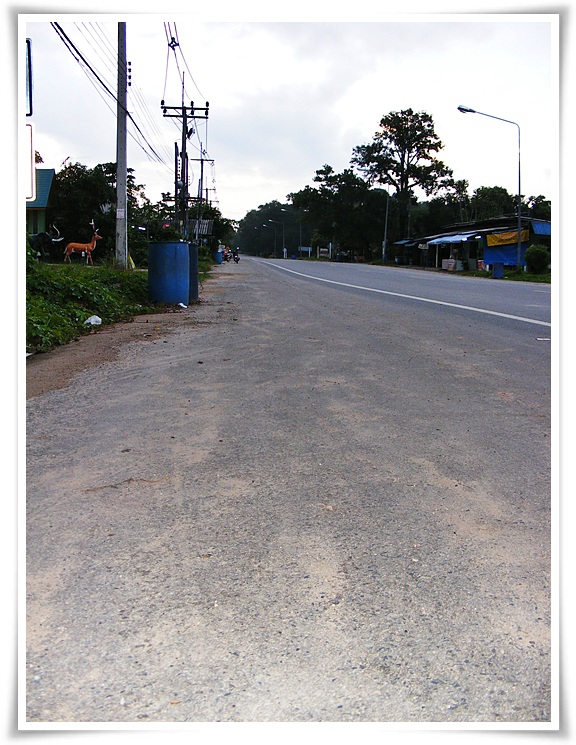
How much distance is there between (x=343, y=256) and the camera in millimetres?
78188

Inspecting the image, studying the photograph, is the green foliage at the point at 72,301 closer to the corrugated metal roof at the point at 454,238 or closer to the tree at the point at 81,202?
the tree at the point at 81,202

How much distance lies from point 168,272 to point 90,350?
5.37m

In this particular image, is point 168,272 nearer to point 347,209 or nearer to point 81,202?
point 81,202

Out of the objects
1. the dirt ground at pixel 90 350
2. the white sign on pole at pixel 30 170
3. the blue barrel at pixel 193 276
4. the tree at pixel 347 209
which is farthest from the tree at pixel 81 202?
the tree at pixel 347 209

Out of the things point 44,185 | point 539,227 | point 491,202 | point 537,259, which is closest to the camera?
point 44,185

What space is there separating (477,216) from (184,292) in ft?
185

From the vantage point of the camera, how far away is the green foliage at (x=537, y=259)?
3016 cm

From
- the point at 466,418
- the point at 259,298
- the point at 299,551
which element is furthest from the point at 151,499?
the point at 259,298

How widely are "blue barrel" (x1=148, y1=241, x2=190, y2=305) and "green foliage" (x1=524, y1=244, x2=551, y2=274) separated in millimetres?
21187

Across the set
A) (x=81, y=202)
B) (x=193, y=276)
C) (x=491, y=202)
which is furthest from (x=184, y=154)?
(x=491, y=202)

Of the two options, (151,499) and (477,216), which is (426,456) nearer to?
(151,499)

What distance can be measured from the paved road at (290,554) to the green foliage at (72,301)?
3447mm

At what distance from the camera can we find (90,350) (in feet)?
26.8

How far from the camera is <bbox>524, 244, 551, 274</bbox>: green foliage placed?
98.9 ft
